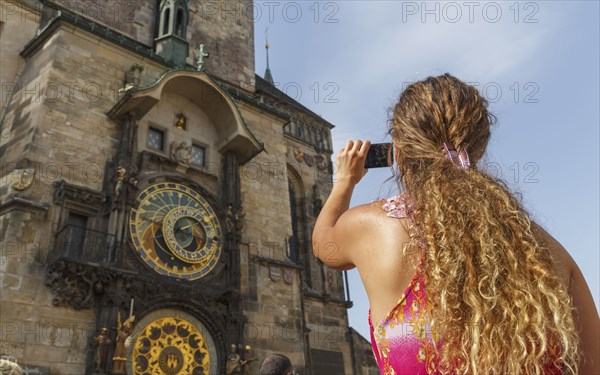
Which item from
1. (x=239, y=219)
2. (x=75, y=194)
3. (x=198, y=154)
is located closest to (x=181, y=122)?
(x=198, y=154)

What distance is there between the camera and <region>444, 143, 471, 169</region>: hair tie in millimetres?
1562

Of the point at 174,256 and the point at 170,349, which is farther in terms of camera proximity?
the point at 174,256

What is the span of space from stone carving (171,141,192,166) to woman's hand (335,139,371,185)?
11.2 metres

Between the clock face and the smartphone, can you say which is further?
the clock face

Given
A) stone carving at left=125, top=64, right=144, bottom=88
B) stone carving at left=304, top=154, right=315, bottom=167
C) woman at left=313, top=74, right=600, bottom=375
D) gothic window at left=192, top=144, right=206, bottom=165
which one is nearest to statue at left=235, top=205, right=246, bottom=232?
gothic window at left=192, top=144, right=206, bottom=165

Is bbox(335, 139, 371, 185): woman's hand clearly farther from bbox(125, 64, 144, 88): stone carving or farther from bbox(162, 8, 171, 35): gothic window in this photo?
bbox(162, 8, 171, 35): gothic window

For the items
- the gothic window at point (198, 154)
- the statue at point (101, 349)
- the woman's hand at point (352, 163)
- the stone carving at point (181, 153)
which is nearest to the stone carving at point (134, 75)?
the stone carving at point (181, 153)

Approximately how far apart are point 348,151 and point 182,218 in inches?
410

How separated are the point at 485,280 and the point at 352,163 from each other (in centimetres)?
67

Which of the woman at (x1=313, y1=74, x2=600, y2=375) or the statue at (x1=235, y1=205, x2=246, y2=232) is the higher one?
the statue at (x1=235, y1=205, x2=246, y2=232)

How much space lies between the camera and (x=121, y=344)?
9422mm

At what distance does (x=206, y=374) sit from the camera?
1070 centimetres

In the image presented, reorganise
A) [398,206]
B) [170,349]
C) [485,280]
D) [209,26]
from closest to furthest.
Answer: [485,280], [398,206], [170,349], [209,26]

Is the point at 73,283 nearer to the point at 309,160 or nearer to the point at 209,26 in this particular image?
the point at 209,26
